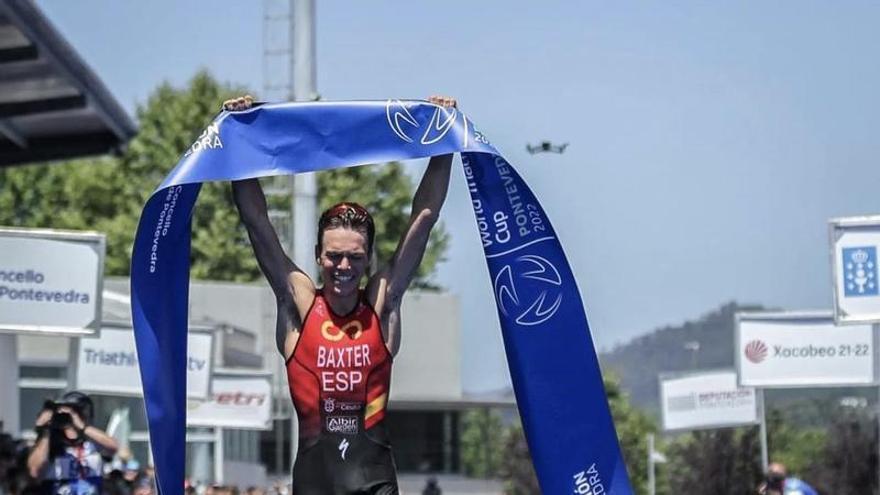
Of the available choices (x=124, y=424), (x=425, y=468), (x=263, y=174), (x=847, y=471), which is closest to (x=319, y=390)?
(x=263, y=174)

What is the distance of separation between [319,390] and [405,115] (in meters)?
1.27

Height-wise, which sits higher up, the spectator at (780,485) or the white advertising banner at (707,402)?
the white advertising banner at (707,402)

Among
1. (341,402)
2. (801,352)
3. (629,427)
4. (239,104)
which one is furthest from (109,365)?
(629,427)

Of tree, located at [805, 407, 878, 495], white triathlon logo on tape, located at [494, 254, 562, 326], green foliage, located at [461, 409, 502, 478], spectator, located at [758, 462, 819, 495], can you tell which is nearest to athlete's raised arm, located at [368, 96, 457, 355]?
white triathlon logo on tape, located at [494, 254, 562, 326]

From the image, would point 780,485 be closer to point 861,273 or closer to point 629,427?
point 861,273

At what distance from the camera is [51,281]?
2194cm

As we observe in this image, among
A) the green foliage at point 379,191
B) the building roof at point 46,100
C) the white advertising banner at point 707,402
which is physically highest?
the green foliage at point 379,191

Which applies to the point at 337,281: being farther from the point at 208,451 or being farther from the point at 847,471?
the point at 847,471

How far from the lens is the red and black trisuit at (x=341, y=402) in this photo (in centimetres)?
842

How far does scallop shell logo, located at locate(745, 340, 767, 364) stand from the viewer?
37.9m

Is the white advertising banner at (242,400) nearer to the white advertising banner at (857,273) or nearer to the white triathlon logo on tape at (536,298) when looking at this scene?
the white advertising banner at (857,273)

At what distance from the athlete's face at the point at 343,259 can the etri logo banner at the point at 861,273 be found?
601 inches

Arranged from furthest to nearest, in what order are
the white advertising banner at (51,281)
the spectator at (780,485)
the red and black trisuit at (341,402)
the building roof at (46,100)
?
the spectator at (780,485)
the building roof at (46,100)
the white advertising banner at (51,281)
the red and black trisuit at (341,402)

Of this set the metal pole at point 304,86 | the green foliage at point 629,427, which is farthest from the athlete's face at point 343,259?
the green foliage at point 629,427
